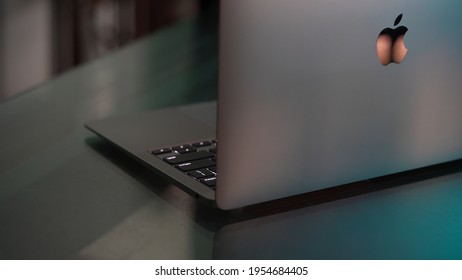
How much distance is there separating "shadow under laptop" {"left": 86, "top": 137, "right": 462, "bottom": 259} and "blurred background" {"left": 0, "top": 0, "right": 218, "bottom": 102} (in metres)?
2.24

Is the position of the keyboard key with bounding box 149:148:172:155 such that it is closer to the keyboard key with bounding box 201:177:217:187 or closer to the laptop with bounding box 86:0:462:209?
the laptop with bounding box 86:0:462:209

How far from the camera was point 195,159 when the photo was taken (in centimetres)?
97

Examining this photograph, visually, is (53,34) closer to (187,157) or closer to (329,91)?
(187,157)

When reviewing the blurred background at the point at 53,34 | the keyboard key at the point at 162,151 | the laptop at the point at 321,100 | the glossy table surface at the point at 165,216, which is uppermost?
the laptop at the point at 321,100

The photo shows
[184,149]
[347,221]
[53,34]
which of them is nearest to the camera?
[347,221]

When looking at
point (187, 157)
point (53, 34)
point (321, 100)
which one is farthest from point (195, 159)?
point (53, 34)

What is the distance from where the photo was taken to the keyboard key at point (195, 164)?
37.0 inches

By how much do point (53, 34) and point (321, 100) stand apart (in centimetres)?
255

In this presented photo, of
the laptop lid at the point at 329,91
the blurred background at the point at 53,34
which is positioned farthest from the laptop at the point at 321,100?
the blurred background at the point at 53,34

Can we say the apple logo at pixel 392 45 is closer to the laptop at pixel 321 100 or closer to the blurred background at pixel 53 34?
the laptop at pixel 321 100

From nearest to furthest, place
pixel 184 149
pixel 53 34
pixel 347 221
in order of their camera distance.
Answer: pixel 347 221 → pixel 184 149 → pixel 53 34

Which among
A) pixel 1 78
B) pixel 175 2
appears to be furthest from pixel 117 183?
pixel 1 78

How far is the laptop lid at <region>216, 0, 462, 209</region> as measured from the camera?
0.82 m
